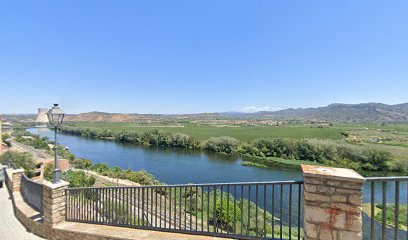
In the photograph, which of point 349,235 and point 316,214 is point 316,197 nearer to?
point 316,214

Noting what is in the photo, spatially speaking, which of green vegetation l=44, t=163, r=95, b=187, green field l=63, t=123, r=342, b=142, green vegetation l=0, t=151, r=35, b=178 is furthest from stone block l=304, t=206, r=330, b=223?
green field l=63, t=123, r=342, b=142

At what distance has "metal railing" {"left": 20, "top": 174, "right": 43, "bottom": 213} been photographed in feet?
17.6

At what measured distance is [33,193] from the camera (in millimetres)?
5816

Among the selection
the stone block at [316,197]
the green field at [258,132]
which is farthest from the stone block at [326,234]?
the green field at [258,132]

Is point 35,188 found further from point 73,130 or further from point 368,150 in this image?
point 73,130

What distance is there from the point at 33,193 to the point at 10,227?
0.90m

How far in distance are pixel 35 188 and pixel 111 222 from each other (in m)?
2.92

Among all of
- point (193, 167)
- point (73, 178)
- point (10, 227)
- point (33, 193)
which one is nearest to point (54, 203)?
point (33, 193)

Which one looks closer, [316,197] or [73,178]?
[316,197]

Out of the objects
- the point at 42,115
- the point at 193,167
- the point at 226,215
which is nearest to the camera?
the point at 226,215

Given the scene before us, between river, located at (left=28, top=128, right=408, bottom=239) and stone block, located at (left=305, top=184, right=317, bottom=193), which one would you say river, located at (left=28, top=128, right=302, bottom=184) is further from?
stone block, located at (left=305, top=184, right=317, bottom=193)

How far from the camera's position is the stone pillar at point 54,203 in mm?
4488

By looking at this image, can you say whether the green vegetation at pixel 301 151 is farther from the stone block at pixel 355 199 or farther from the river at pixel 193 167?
the stone block at pixel 355 199

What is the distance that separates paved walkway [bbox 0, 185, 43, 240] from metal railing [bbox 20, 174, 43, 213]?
19.8 inches
